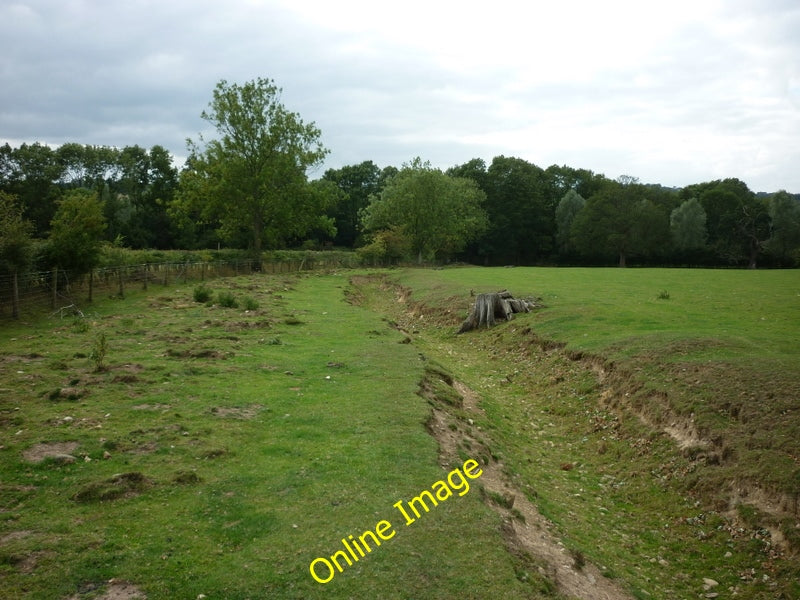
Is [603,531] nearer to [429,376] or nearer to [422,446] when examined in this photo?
[422,446]

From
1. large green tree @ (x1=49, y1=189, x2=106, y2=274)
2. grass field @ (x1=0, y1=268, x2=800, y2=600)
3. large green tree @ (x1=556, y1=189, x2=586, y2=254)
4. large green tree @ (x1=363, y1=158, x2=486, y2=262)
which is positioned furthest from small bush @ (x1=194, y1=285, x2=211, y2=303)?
large green tree @ (x1=556, y1=189, x2=586, y2=254)

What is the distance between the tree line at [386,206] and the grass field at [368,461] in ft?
112

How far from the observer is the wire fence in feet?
76.3

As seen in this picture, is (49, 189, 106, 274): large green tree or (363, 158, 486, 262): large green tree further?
(363, 158, 486, 262): large green tree

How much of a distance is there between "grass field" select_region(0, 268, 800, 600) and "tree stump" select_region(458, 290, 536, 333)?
5.83 metres

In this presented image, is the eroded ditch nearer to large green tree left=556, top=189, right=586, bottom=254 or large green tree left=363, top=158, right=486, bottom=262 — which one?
large green tree left=363, top=158, right=486, bottom=262

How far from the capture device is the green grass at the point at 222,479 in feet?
20.6

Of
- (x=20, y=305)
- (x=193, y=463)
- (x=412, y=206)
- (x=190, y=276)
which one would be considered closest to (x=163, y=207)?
(x=412, y=206)

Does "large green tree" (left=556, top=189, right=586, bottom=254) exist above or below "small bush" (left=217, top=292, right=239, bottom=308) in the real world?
above

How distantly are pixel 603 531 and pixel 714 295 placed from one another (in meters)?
25.4

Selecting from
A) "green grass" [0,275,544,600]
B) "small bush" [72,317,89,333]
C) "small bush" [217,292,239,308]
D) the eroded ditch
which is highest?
"small bush" [217,292,239,308]

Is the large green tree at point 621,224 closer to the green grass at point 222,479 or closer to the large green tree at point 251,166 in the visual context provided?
the large green tree at point 251,166

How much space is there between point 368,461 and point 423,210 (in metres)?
67.3

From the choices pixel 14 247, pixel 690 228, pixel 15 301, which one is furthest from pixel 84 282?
pixel 690 228
